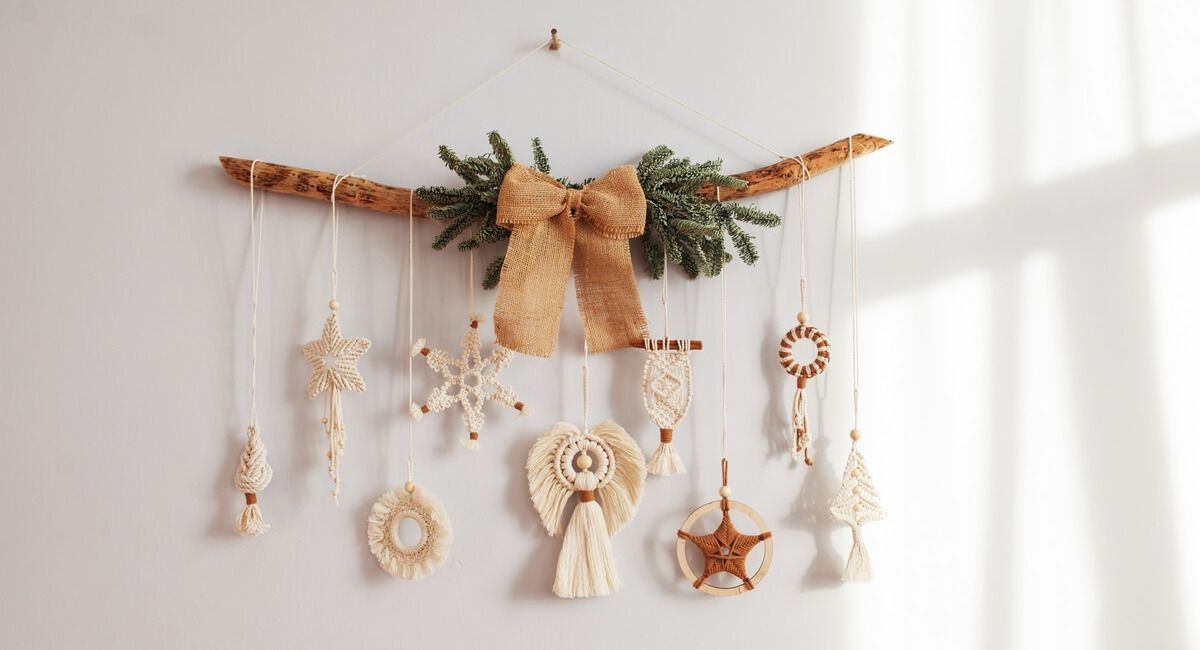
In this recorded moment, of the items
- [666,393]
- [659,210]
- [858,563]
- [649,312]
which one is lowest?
[858,563]

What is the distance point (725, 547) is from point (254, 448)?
0.59 meters

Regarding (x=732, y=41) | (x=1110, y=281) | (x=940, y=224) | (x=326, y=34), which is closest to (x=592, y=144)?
(x=732, y=41)

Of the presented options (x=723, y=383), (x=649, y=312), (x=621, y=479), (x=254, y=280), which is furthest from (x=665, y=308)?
(x=254, y=280)

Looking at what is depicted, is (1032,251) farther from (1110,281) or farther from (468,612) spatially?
(468,612)

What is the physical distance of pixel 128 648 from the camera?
916mm

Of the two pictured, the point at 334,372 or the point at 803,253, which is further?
the point at 803,253

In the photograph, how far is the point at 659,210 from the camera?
0.94m

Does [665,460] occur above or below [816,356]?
below

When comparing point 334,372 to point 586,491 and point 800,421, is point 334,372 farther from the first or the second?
point 800,421

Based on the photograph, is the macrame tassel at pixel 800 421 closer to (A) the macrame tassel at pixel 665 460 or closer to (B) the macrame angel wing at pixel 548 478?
(A) the macrame tassel at pixel 665 460

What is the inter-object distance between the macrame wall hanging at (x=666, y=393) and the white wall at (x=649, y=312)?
0.05 metres

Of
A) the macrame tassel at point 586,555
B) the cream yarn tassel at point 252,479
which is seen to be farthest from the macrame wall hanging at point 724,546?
the cream yarn tassel at point 252,479

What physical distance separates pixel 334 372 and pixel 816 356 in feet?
1.98

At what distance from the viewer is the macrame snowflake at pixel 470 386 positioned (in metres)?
0.95
